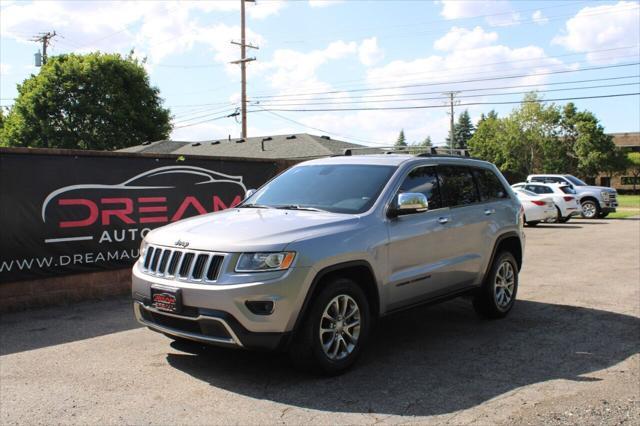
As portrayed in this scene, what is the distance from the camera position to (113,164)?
28.6ft

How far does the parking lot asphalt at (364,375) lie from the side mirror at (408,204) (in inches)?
53.6

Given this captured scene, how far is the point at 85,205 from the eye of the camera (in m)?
8.38

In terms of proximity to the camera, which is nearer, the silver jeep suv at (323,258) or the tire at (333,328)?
the silver jeep suv at (323,258)

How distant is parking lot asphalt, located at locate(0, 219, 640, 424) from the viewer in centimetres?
419

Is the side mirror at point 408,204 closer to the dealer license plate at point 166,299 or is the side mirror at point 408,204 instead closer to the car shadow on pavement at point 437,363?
the car shadow on pavement at point 437,363

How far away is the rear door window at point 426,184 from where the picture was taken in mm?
5898

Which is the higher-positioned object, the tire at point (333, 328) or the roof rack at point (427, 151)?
the roof rack at point (427, 151)

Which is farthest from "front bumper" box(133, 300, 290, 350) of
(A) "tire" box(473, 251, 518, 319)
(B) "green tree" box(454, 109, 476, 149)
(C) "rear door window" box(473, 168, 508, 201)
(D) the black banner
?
(B) "green tree" box(454, 109, 476, 149)

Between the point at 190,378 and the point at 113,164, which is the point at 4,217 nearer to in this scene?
the point at 113,164

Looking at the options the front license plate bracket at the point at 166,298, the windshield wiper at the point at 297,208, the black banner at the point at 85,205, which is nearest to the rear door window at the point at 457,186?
the windshield wiper at the point at 297,208

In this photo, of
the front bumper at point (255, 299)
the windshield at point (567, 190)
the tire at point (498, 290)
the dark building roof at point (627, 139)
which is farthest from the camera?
the dark building roof at point (627, 139)

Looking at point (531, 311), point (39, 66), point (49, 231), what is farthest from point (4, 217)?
point (39, 66)

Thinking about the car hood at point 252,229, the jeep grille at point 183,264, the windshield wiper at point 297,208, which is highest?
the windshield wiper at point 297,208

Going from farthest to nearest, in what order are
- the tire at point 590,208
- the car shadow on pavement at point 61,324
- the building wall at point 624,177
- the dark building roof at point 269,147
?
the building wall at point 624,177, the dark building roof at point 269,147, the tire at point 590,208, the car shadow on pavement at point 61,324
